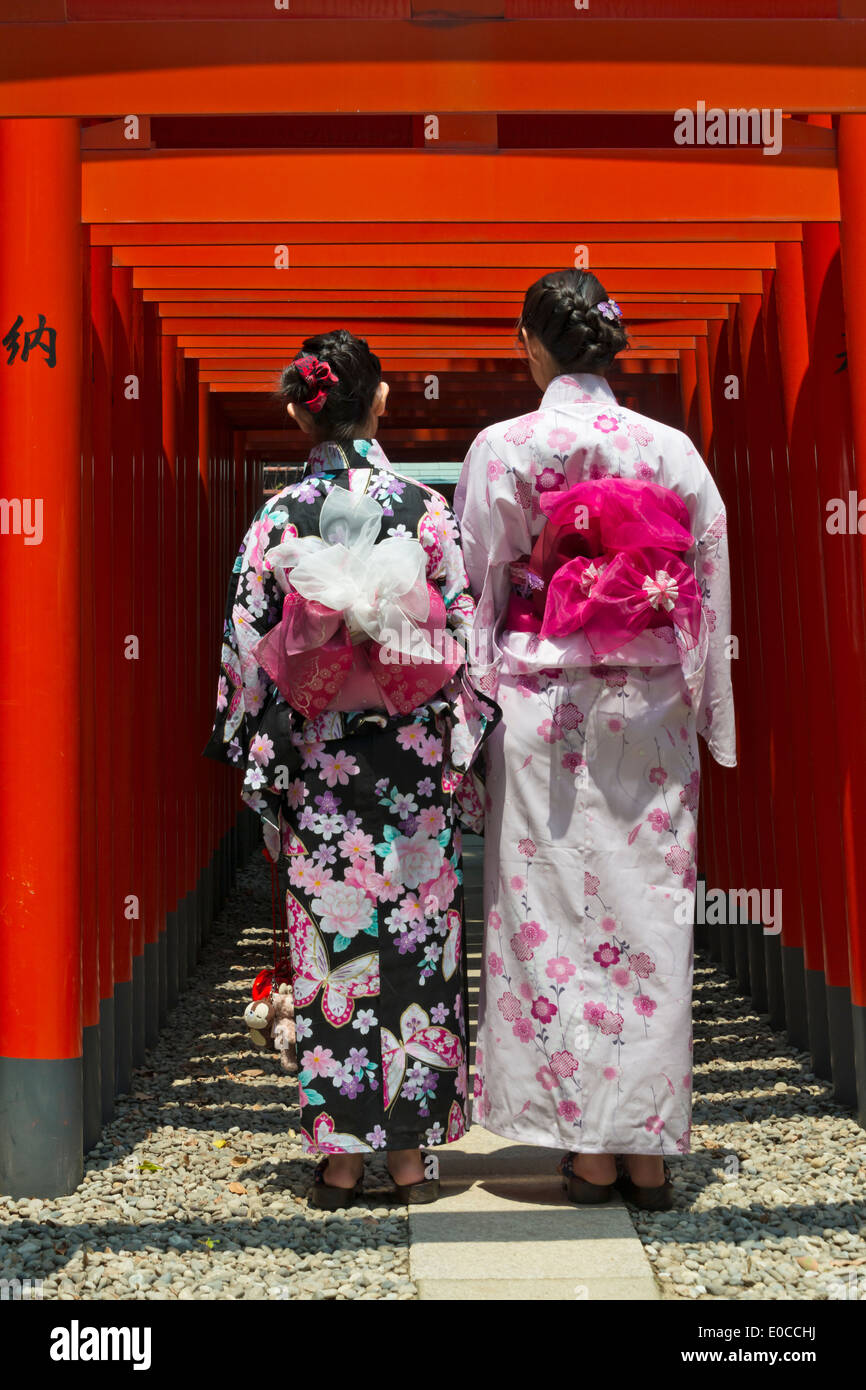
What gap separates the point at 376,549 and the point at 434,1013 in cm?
111

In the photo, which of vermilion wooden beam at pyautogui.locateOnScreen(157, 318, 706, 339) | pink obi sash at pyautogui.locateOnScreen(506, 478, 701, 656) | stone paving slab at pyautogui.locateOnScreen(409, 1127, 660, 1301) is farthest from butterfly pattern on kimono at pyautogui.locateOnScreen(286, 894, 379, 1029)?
vermilion wooden beam at pyautogui.locateOnScreen(157, 318, 706, 339)

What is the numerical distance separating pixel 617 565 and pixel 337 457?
786 millimetres

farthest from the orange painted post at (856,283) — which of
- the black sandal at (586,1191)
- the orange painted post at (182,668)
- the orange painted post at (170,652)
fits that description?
the orange painted post at (182,668)

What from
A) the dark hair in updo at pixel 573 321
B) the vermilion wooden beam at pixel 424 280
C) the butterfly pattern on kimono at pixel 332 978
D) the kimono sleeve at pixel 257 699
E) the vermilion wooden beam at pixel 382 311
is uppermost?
the vermilion wooden beam at pixel 382 311

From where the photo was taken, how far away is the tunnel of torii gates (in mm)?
3377

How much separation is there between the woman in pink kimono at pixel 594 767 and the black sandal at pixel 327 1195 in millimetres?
381

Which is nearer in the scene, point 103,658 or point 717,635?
point 717,635

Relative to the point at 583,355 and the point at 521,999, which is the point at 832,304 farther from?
the point at 521,999

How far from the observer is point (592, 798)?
333 cm

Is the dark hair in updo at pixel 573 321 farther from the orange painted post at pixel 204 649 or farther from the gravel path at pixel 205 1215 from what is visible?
the orange painted post at pixel 204 649

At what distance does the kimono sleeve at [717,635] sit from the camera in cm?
343

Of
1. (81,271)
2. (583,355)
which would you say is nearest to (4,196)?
(81,271)

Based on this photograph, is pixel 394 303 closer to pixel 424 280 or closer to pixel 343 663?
pixel 424 280

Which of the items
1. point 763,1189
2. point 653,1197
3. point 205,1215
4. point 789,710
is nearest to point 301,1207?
point 205,1215
